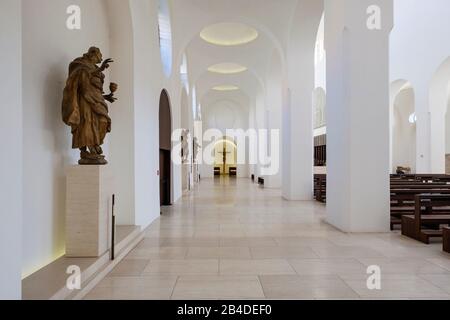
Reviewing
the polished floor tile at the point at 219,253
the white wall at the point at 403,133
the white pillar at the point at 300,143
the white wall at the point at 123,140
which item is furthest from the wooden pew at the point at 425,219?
the white wall at the point at 403,133

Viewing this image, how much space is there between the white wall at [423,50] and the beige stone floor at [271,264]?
11054 millimetres

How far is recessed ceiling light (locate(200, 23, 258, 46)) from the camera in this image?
53.7 ft

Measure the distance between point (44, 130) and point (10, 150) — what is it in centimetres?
185

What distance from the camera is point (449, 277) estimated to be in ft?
13.3

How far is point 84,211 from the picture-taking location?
4281 millimetres

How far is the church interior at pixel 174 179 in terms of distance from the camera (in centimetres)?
362

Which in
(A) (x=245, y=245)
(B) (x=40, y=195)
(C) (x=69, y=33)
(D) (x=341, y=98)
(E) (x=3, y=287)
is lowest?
(A) (x=245, y=245)

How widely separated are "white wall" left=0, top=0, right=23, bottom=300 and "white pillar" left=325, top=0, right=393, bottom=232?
5827 mm

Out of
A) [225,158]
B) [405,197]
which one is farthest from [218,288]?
[225,158]

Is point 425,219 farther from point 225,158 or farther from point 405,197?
point 225,158

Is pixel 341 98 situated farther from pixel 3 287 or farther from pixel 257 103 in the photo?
pixel 257 103

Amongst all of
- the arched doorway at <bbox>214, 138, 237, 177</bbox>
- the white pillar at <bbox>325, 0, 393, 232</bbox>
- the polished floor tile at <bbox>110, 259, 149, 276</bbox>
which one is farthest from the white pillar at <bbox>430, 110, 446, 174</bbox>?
the arched doorway at <bbox>214, 138, 237, 177</bbox>
